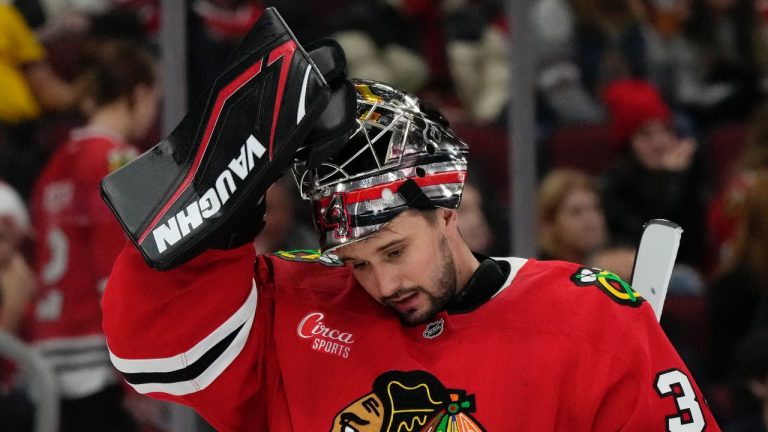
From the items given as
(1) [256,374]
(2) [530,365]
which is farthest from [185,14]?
(2) [530,365]

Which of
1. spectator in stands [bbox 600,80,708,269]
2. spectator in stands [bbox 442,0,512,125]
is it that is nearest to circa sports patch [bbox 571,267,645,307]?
spectator in stands [bbox 442,0,512,125]

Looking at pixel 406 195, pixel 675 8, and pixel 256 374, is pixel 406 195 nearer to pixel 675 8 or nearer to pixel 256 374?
pixel 256 374

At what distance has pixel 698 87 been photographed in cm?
351

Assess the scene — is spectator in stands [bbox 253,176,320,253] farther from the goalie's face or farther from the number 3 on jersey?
the number 3 on jersey

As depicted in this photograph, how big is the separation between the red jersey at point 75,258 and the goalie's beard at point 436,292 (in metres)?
1.34

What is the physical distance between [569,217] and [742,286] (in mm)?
462

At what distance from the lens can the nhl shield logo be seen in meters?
1.68

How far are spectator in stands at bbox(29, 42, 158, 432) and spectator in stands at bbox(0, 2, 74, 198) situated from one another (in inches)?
2.3

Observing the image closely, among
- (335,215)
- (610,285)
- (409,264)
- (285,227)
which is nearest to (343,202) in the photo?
(335,215)

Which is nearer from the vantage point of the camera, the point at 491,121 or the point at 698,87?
the point at 491,121

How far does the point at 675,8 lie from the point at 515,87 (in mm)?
835

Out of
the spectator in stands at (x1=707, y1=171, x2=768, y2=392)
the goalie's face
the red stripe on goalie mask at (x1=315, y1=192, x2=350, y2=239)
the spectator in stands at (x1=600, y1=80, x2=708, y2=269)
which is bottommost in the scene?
the spectator in stands at (x1=707, y1=171, x2=768, y2=392)

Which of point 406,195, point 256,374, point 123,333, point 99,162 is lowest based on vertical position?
point 99,162

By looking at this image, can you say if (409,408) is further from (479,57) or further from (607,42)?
(607,42)
